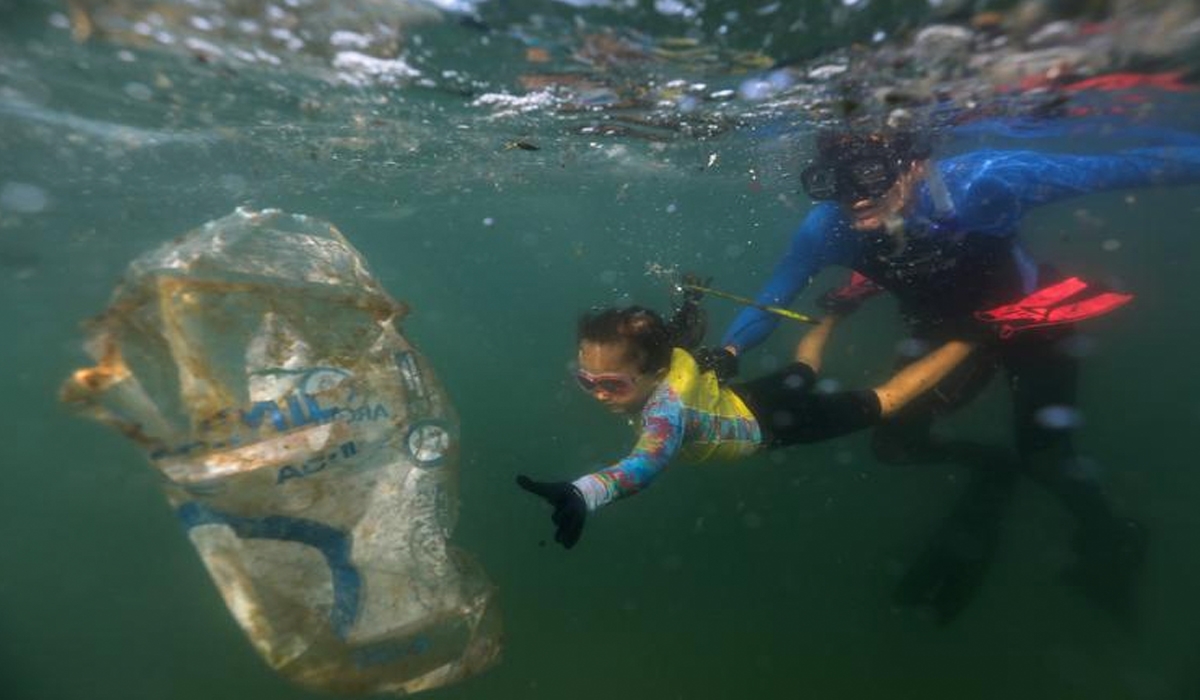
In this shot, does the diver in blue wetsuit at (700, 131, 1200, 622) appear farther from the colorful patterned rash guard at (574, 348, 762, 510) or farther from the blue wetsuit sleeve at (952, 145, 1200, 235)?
the colorful patterned rash guard at (574, 348, 762, 510)

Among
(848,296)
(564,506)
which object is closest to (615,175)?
(848,296)

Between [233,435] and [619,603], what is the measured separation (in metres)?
15.2

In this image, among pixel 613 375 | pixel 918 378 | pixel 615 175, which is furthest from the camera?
pixel 615 175

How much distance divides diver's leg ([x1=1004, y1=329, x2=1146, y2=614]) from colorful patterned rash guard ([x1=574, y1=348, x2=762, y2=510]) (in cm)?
425

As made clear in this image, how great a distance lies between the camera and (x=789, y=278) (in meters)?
9.04

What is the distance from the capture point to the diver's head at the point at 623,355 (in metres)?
5.79

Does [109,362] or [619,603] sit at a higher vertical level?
[109,362]

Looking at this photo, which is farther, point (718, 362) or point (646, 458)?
point (718, 362)

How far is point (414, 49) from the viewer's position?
8211mm

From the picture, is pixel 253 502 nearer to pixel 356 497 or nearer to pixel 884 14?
pixel 356 497

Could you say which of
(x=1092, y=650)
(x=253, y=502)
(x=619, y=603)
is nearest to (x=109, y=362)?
(x=253, y=502)

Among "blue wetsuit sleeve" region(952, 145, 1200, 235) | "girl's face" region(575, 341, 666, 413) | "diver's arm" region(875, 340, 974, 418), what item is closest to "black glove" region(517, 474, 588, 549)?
"girl's face" region(575, 341, 666, 413)

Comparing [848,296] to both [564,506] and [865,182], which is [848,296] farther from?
[564,506]

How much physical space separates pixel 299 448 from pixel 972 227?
301 inches
